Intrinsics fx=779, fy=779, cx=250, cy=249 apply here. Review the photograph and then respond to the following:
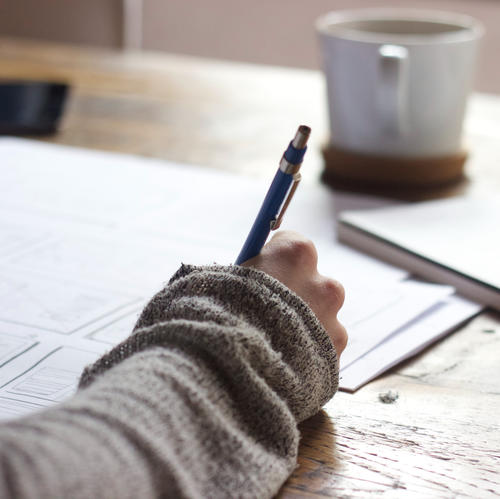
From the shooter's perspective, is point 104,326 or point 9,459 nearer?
point 9,459

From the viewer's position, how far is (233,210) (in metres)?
0.72

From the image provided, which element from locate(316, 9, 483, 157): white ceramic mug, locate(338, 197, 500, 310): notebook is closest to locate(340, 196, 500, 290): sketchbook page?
locate(338, 197, 500, 310): notebook

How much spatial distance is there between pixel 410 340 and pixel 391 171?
355mm

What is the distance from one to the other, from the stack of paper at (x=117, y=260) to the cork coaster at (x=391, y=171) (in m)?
0.06

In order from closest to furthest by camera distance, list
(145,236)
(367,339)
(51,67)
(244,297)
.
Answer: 1. (244,297)
2. (367,339)
3. (145,236)
4. (51,67)

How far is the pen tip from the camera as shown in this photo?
1.24 feet

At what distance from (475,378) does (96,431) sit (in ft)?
0.82

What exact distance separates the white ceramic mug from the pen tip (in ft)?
1.24

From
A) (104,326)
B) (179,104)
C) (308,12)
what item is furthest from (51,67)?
(308,12)

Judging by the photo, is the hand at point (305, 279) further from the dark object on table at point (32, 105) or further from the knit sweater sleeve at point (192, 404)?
the dark object on table at point (32, 105)

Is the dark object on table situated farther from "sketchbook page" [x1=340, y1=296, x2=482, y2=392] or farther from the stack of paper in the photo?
"sketchbook page" [x1=340, y1=296, x2=482, y2=392]

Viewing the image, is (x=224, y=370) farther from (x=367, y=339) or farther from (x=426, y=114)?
(x=426, y=114)

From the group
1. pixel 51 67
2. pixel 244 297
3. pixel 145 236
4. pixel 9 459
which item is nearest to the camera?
pixel 9 459

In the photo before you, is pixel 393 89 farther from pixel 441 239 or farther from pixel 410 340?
pixel 410 340
